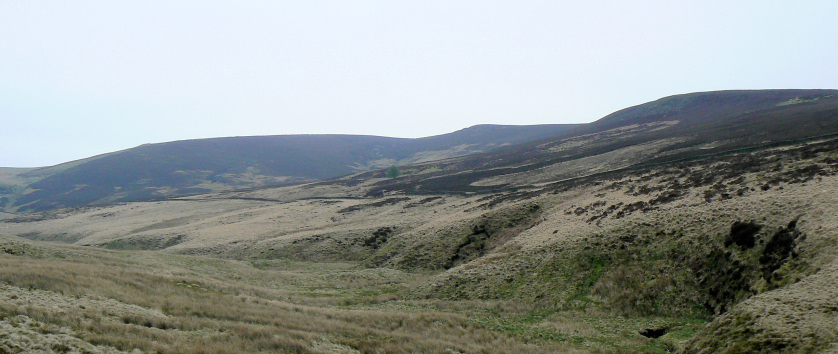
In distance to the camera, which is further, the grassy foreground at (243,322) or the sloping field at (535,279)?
the sloping field at (535,279)

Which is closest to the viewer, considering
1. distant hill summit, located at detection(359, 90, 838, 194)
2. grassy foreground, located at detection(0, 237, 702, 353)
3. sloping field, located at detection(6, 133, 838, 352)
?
grassy foreground, located at detection(0, 237, 702, 353)

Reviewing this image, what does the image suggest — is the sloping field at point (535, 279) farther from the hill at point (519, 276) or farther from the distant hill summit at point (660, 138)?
the distant hill summit at point (660, 138)

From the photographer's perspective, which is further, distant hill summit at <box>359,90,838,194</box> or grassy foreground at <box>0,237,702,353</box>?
distant hill summit at <box>359,90,838,194</box>

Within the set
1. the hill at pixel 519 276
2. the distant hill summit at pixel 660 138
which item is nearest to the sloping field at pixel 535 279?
the hill at pixel 519 276

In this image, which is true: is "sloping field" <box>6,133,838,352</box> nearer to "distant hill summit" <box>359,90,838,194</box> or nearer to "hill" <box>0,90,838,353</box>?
"hill" <box>0,90,838,353</box>

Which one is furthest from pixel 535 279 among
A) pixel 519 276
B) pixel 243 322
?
pixel 243 322

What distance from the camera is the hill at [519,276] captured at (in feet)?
51.9

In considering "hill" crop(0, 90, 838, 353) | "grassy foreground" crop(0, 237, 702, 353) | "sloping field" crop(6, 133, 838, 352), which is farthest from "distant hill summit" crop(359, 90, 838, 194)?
"grassy foreground" crop(0, 237, 702, 353)

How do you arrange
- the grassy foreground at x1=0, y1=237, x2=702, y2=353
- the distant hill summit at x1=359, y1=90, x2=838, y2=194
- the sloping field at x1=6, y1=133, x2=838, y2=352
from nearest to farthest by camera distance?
the grassy foreground at x1=0, y1=237, x2=702, y2=353, the sloping field at x1=6, y1=133, x2=838, y2=352, the distant hill summit at x1=359, y1=90, x2=838, y2=194

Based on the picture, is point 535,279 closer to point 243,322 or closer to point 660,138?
point 243,322

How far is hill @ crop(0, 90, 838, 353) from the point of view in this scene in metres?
15.8

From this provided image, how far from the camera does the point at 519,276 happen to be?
103ft

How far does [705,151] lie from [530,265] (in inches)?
1984

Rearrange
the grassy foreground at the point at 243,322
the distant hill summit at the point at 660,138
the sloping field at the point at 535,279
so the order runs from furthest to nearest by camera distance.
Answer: the distant hill summit at the point at 660,138
the sloping field at the point at 535,279
the grassy foreground at the point at 243,322
